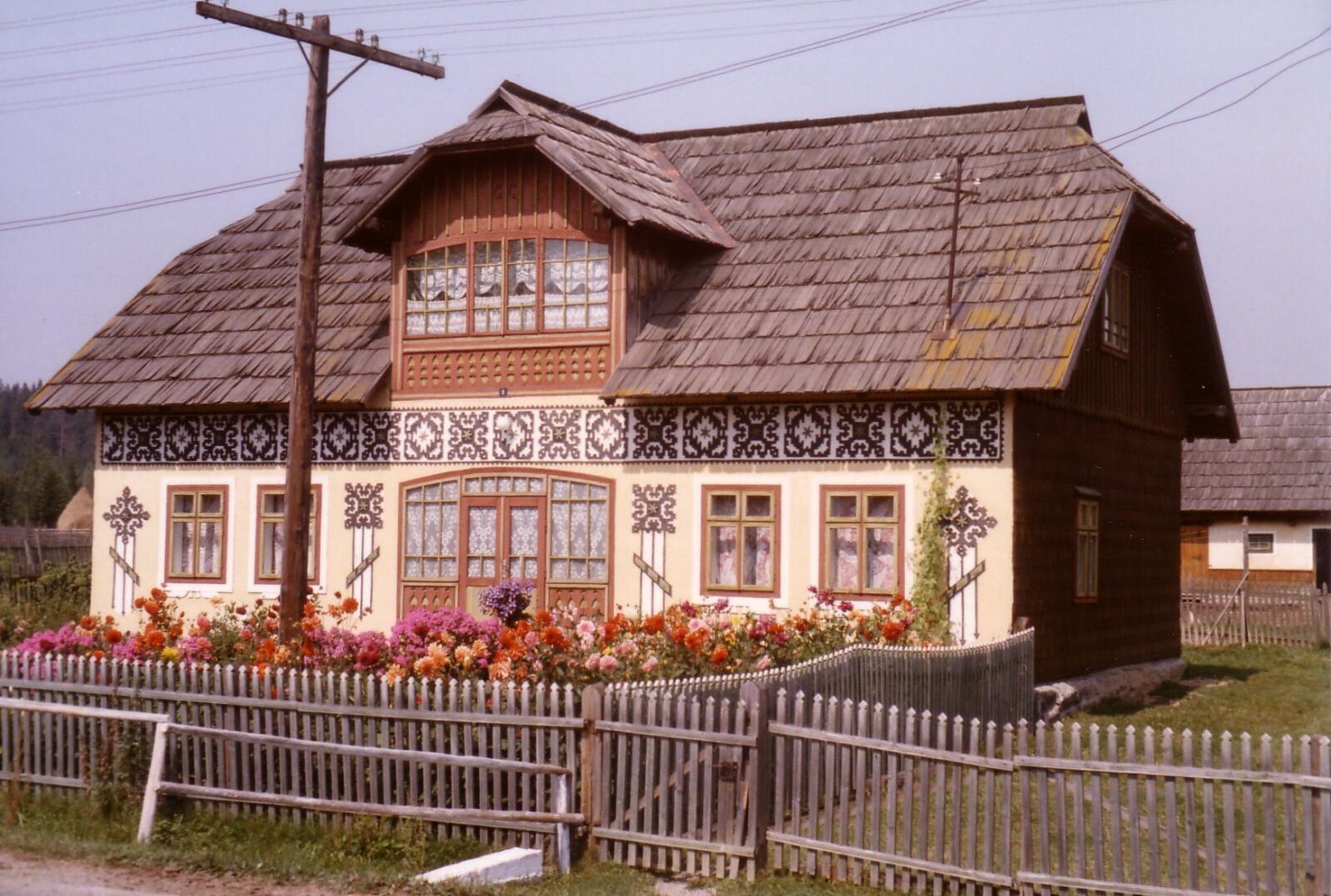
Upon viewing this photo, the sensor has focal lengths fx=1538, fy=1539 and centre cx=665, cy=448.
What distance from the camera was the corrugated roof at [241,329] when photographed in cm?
2186

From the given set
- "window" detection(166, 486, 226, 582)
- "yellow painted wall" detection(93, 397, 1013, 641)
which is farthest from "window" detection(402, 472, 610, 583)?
"window" detection(166, 486, 226, 582)

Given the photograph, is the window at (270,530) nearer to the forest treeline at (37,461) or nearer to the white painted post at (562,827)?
Answer: the white painted post at (562,827)

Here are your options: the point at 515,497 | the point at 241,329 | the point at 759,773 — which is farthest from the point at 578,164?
the point at 759,773

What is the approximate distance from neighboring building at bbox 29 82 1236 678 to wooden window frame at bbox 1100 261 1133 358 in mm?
82

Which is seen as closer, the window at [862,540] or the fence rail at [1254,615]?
the window at [862,540]

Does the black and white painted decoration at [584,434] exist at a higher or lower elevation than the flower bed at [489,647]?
higher

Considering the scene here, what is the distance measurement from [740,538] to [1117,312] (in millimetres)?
6388

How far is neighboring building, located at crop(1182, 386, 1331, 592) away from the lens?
36812mm

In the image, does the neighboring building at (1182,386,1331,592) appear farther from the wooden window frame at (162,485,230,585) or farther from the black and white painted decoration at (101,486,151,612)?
the black and white painted decoration at (101,486,151,612)

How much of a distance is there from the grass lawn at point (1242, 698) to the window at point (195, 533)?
12215mm

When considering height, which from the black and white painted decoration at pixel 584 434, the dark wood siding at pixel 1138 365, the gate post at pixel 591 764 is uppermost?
the dark wood siding at pixel 1138 365

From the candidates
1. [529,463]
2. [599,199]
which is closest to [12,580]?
[529,463]

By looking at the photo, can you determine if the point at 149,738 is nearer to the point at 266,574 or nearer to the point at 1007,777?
the point at 1007,777

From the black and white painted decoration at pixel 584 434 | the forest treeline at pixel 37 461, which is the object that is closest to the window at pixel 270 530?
the black and white painted decoration at pixel 584 434
